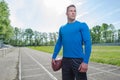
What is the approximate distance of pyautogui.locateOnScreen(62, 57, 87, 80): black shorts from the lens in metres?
4.02

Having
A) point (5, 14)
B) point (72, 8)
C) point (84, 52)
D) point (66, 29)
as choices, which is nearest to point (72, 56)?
point (84, 52)

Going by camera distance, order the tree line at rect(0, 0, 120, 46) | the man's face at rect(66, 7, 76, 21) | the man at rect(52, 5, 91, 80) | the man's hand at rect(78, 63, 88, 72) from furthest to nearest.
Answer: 1. the tree line at rect(0, 0, 120, 46)
2. the man's face at rect(66, 7, 76, 21)
3. the man at rect(52, 5, 91, 80)
4. the man's hand at rect(78, 63, 88, 72)

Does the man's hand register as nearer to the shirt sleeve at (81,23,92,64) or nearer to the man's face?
the shirt sleeve at (81,23,92,64)

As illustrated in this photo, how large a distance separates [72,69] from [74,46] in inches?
17.0

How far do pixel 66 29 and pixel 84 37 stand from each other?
0.41 meters

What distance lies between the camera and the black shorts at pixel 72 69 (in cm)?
402

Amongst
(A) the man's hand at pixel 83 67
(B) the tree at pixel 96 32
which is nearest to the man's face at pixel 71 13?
(A) the man's hand at pixel 83 67

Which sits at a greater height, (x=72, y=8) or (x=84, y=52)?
(x=72, y=8)

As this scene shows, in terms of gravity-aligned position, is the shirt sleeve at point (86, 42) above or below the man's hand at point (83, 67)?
above

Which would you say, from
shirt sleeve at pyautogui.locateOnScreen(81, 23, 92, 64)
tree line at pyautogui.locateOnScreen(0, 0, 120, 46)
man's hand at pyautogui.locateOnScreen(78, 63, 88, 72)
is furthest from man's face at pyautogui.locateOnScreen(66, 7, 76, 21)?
tree line at pyautogui.locateOnScreen(0, 0, 120, 46)

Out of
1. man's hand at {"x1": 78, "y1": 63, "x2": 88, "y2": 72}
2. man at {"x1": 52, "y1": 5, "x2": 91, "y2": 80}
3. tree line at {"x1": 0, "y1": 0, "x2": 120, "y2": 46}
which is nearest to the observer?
man's hand at {"x1": 78, "y1": 63, "x2": 88, "y2": 72}

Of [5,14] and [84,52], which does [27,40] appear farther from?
[84,52]

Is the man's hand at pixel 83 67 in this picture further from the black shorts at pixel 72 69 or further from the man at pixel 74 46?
the black shorts at pixel 72 69

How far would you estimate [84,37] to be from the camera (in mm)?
3998
